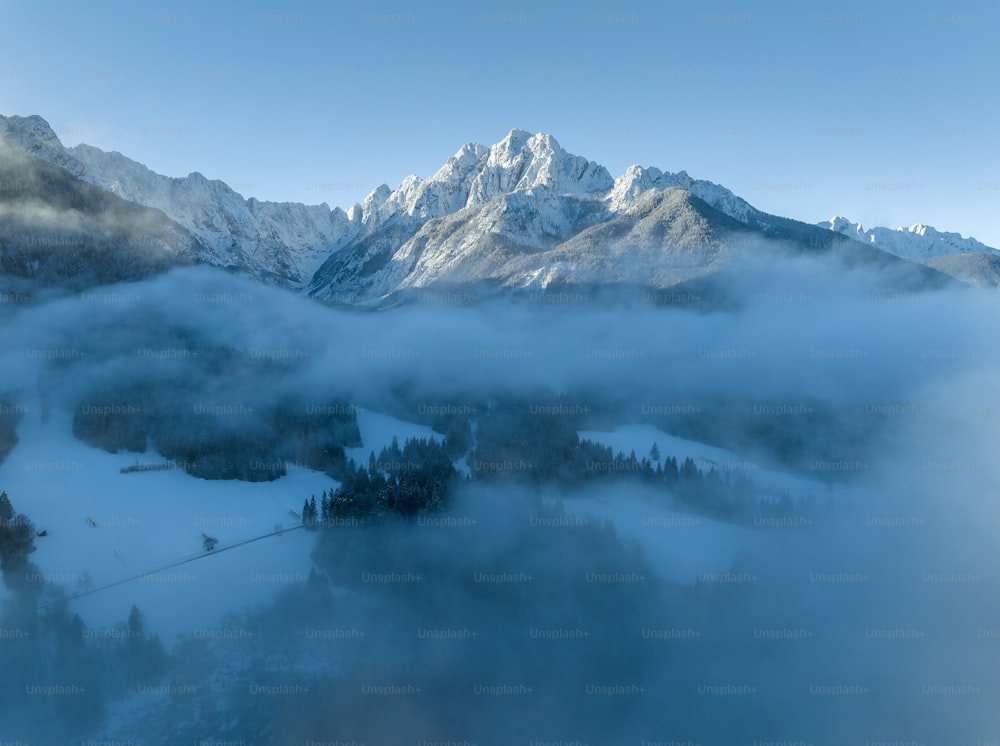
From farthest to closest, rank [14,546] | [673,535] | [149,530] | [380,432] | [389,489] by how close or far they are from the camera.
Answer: [380,432]
[389,489]
[673,535]
[149,530]
[14,546]

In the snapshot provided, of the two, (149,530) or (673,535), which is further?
(673,535)

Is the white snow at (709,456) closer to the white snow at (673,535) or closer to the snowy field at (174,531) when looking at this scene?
the white snow at (673,535)

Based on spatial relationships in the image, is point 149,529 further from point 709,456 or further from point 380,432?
point 709,456

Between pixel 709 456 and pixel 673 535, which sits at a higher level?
pixel 709 456

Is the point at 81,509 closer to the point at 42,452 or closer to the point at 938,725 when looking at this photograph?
the point at 42,452

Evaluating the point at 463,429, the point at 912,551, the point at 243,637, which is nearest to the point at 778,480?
the point at 912,551

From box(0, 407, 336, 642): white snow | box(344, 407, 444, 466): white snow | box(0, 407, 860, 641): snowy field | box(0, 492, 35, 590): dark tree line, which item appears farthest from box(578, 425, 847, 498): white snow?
box(0, 492, 35, 590): dark tree line

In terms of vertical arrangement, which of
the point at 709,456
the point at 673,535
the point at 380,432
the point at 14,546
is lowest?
the point at 14,546

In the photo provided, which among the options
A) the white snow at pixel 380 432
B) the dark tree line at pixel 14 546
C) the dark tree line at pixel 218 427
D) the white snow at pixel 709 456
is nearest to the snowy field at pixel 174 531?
the dark tree line at pixel 14 546

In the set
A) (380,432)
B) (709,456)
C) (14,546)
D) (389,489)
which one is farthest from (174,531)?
(709,456)
